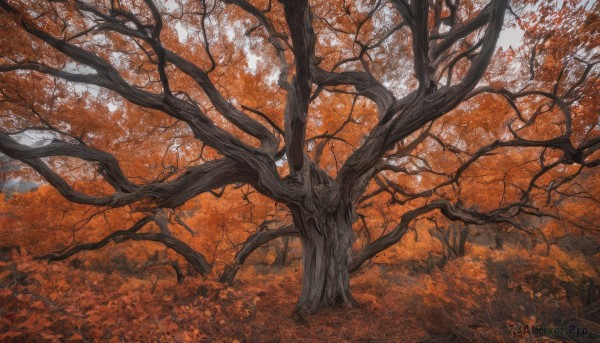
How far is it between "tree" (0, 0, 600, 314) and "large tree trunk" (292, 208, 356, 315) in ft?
0.11

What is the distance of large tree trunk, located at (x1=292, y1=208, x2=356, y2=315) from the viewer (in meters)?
6.05

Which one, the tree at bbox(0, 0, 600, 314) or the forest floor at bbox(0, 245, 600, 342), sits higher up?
the tree at bbox(0, 0, 600, 314)

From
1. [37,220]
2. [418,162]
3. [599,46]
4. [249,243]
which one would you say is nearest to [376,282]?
[418,162]

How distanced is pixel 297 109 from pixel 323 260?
3.67 metres

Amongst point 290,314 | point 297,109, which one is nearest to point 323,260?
point 290,314

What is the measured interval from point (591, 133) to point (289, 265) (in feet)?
62.3

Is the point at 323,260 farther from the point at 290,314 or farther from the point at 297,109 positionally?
the point at 297,109

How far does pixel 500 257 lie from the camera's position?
Result: 13.5m

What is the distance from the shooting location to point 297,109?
451 centimetres

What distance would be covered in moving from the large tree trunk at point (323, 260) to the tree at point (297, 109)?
33 mm

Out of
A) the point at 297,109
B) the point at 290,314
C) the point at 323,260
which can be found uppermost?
the point at 297,109

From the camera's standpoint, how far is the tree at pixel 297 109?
13.7ft

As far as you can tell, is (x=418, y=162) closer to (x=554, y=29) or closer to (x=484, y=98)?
(x=484, y=98)

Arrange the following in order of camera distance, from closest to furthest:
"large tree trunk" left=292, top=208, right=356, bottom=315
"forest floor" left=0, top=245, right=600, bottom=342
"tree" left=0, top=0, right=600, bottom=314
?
1. "forest floor" left=0, top=245, right=600, bottom=342
2. "tree" left=0, top=0, right=600, bottom=314
3. "large tree trunk" left=292, top=208, right=356, bottom=315
